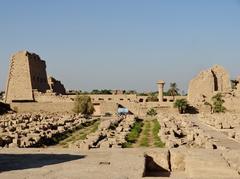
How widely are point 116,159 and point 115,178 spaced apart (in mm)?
1582

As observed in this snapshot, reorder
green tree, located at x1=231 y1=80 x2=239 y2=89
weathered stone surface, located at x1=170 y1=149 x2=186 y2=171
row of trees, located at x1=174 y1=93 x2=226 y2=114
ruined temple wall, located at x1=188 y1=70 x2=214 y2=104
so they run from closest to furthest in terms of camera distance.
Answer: weathered stone surface, located at x1=170 y1=149 x2=186 y2=171 < row of trees, located at x1=174 y1=93 x2=226 y2=114 < ruined temple wall, located at x1=188 y1=70 x2=214 y2=104 < green tree, located at x1=231 y1=80 x2=239 y2=89

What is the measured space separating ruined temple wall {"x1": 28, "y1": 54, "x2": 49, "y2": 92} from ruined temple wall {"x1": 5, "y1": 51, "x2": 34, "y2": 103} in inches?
35.5

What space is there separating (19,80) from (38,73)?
15.2ft

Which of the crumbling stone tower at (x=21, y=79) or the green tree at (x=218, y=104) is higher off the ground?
the crumbling stone tower at (x=21, y=79)

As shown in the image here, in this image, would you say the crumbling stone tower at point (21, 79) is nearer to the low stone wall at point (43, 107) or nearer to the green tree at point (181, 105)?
the low stone wall at point (43, 107)

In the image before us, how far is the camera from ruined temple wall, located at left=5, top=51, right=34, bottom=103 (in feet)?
210

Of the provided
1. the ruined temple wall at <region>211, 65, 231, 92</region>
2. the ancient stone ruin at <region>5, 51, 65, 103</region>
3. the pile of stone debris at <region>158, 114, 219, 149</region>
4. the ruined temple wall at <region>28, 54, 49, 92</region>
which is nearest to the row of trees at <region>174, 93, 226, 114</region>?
the ruined temple wall at <region>211, 65, 231, 92</region>

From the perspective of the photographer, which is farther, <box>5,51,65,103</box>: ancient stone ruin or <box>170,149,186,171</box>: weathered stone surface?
<box>5,51,65,103</box>: ancient stone ruin

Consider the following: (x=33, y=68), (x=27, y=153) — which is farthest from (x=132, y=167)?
(x=33, y=68)

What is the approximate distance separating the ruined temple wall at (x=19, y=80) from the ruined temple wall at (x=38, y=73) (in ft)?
2.96

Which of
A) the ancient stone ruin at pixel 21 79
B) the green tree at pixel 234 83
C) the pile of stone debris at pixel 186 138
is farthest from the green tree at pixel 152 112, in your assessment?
the pile of stone debris at pixel 186 138

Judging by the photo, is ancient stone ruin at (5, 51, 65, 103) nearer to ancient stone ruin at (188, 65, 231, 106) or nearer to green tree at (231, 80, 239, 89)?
ancient stone ruin at (188, 65, 231, 106)

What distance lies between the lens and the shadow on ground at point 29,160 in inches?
272

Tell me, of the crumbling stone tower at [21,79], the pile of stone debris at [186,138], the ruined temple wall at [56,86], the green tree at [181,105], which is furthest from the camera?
the ruined temple wall at [56,86]
